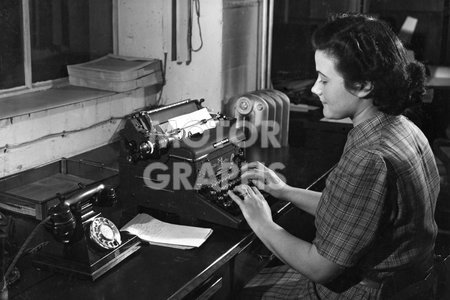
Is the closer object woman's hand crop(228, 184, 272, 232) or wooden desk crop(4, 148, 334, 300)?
wooden desk crop(4, 148, 334, 300)

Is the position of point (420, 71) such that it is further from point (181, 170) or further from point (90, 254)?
point (90, 254)

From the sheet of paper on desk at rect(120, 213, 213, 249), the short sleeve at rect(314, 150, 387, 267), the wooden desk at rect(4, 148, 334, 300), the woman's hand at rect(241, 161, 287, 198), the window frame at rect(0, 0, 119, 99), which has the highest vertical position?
the window frame at rect(0, 0, 119, 99)

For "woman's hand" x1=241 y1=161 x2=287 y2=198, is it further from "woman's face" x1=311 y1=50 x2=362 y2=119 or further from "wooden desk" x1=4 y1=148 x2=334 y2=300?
"woman's face" x1=311 y1=50 x2=362 y2=119

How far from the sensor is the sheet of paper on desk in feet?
6.69

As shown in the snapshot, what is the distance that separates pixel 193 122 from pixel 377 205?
1015 millimetres

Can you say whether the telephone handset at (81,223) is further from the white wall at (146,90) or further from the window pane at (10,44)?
the window pane at (10,44)

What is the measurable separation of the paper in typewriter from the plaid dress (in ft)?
2.56

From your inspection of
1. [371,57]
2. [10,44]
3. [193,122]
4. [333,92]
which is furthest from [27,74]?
[371,57]

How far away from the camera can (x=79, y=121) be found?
2.97 m

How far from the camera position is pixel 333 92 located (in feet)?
5.92

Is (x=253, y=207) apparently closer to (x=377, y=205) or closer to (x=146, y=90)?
(x=377, y=205)

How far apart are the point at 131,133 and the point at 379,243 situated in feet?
3.20

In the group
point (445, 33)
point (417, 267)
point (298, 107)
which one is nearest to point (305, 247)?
point (417, 267)

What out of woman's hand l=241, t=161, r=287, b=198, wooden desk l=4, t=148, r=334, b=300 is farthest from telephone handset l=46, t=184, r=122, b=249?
woman's hand l=241, t=161, r=287, b=198
